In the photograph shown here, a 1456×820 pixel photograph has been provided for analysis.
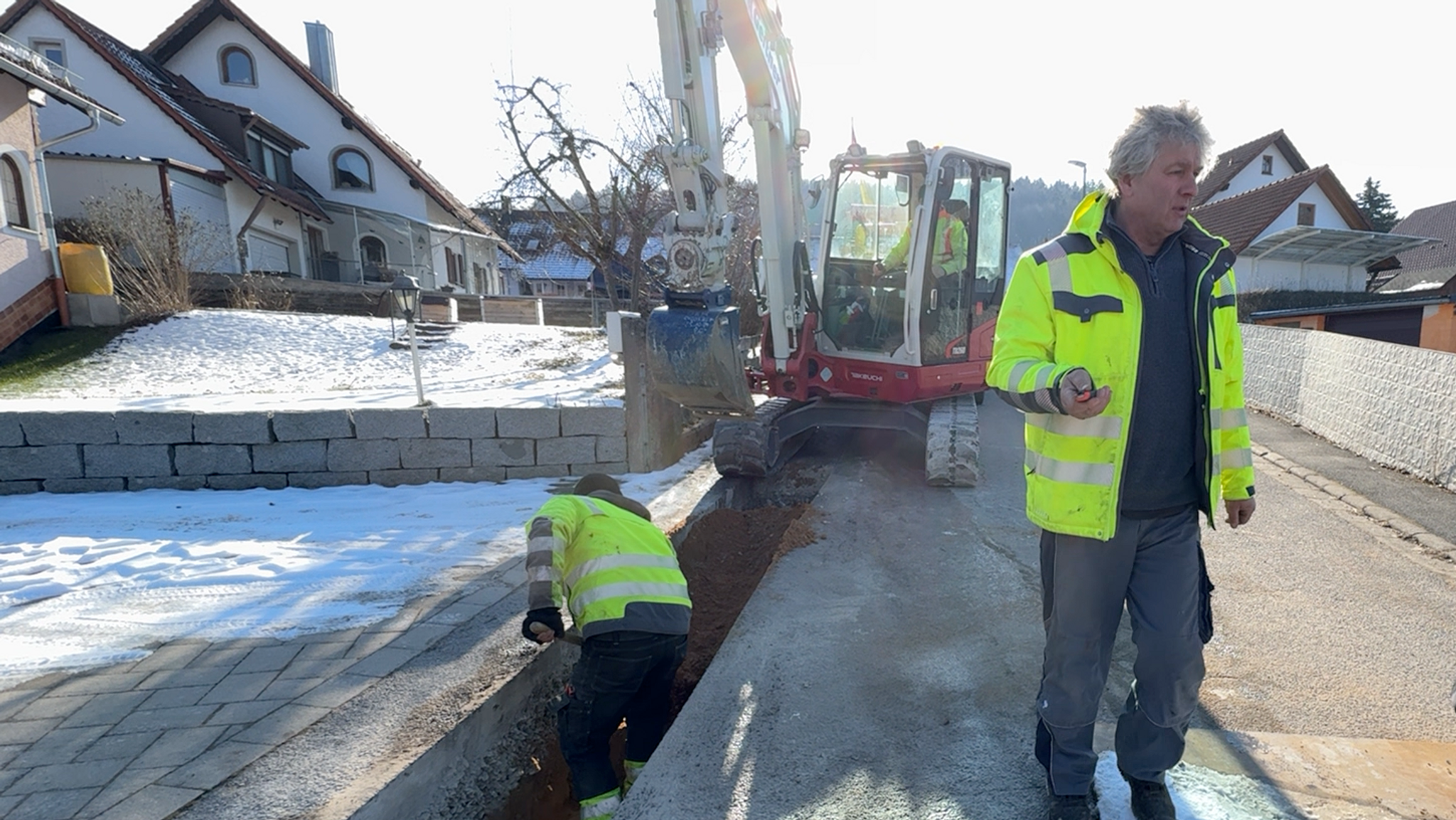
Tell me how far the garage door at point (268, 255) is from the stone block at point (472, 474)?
16725 millimetres

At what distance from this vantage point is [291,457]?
618cm

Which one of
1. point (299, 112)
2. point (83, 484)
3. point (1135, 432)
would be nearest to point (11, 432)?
point (83, 484)

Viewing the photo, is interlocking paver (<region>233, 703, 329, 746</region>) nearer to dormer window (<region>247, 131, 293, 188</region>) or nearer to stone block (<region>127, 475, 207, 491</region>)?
stone block (<region>127, 475, 207, 491</region>)

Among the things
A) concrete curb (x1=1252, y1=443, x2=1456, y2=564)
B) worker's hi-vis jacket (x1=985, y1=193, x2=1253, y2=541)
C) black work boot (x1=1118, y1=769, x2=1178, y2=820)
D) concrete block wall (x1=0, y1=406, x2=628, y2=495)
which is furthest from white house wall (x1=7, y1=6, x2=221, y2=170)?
black work boot (x1=1118, y1=769, x2=1178, y2=820)

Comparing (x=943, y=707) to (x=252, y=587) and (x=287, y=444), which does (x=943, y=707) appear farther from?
(x=287, y=444)

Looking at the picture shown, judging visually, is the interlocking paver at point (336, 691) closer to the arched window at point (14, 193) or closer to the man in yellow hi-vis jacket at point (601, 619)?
the man in yellow hi-vis jacket at point (601, 619)

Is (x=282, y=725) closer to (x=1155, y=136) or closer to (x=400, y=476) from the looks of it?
(x=1155, y=136)

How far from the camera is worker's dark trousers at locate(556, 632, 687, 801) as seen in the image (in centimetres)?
302

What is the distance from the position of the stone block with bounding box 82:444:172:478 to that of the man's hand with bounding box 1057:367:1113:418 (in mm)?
6837

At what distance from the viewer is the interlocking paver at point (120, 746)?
2580 millimetres

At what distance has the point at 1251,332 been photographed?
11.3 metres

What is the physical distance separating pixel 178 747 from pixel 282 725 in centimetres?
32

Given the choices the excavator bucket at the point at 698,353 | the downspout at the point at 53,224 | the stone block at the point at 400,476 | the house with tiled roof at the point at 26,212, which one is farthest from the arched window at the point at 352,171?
the excavator bucket at the point at 698,353

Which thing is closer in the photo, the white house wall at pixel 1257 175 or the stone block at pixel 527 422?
the stone block at pixel 527 422
